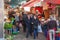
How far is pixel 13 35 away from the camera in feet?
16.5

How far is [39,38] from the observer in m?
5.08

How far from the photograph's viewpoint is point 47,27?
5062 millimetres

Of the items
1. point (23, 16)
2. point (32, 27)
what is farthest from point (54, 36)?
point (23, 16)

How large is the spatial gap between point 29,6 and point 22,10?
19 cm

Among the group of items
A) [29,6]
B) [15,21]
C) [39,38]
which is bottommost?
[39,38]

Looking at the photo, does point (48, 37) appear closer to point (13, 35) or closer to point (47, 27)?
point (47, 27)

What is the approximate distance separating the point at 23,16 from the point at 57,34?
0.92m

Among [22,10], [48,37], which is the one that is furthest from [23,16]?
[48,37]

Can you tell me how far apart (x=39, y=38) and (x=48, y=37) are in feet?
0.72

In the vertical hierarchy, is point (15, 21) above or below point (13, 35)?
above

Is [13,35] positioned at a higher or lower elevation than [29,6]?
lower

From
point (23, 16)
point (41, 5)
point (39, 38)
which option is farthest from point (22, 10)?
point (39, 38)

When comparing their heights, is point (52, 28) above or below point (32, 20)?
below

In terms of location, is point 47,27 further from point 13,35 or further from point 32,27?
point 13,35
